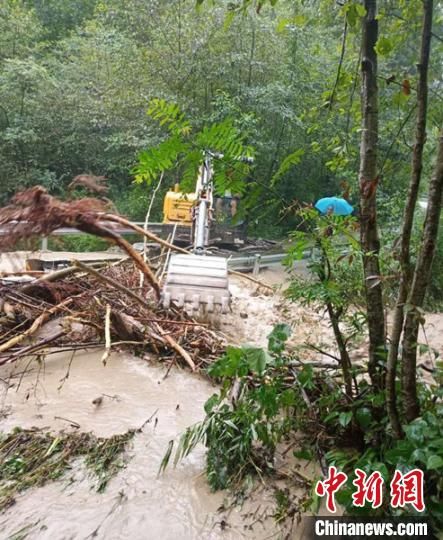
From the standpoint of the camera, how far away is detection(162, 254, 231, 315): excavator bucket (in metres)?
4.80

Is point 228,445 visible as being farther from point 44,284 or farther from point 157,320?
point 44,284

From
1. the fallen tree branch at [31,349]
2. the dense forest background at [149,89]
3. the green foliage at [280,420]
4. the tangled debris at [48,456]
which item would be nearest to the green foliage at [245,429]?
the green foliage at [280,420]

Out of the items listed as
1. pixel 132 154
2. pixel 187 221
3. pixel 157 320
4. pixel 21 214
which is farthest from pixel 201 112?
pixel 21 214

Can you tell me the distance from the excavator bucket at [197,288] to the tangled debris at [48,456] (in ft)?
5.94

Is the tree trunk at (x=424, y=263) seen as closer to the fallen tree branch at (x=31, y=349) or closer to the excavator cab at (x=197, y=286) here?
the excavator cab at (x=197, y=286)

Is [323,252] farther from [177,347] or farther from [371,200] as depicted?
[177,347]

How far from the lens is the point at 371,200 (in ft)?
7.83

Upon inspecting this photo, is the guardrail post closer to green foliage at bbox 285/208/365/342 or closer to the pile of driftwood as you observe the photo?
the pile of driftwood

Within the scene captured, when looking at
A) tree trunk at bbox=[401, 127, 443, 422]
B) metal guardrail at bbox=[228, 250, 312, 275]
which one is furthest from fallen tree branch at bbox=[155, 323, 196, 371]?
metal guardrail at bbox=[228, 250, 312, 275]

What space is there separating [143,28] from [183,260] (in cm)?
1045

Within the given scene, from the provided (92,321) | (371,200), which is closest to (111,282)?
(92,321)

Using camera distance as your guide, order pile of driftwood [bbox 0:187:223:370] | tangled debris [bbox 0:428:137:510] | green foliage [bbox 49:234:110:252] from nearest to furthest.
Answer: tangled debris [bbox 0:428:137:510] < pile of driftwood [bbox 0:187:223:370] < green foliage [bbox 49:234:110:252]

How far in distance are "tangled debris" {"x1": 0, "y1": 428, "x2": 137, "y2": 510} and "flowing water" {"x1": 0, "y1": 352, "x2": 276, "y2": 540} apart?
0.07 m

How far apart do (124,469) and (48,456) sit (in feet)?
1.92
